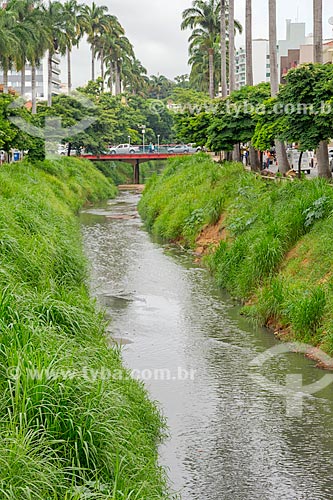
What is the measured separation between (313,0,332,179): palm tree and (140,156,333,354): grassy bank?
215cm

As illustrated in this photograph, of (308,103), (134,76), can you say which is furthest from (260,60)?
(308,103)

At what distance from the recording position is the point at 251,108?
129 feet

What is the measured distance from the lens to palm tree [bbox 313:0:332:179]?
3119 cm

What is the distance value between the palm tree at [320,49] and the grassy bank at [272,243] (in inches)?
84.8

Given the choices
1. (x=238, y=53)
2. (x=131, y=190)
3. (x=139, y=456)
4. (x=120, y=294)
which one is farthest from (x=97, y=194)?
(x=238, y=53)

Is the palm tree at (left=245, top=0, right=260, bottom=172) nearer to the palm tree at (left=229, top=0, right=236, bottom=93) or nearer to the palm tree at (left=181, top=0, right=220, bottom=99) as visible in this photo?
the palm tree at (left=229, top=0, right=236, bottom=93)

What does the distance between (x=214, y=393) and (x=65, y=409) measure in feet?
19.4

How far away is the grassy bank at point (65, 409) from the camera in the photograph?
9031 mm

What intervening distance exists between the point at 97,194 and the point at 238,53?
369ft

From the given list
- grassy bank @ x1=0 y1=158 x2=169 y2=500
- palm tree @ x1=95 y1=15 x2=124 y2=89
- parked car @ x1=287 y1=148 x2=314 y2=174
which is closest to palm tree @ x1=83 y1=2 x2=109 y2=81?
palm tree @ x1=95 y1=15 x2=124 y2=89

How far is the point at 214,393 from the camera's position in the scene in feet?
51.4

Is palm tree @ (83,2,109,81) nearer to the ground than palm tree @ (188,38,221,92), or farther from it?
farther from it

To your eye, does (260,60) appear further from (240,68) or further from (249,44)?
(249,44)

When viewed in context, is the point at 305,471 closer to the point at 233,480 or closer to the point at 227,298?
the point at 233,480
